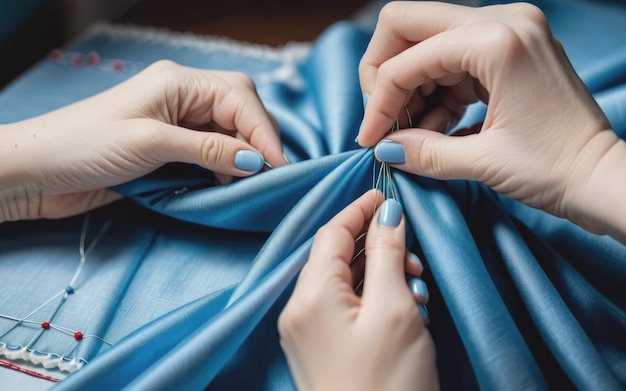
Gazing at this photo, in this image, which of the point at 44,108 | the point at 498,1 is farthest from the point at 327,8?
the point at 44,108

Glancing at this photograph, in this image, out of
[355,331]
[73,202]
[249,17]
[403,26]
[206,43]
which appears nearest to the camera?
[355,331]

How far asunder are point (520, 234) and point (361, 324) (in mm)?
406

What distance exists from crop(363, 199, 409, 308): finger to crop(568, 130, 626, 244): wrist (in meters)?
0.25

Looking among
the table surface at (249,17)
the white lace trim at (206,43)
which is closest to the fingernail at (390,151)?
the white lace trim at (206,43)

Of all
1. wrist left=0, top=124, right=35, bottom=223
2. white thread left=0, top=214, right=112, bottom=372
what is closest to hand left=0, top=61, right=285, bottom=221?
wrist left=0, top=124, right=35, bottom=223

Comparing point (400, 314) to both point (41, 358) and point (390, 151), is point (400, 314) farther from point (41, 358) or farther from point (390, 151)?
point (41, 358)

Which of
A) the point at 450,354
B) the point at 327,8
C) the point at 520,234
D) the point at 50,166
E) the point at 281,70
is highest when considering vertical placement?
the point at 327,8

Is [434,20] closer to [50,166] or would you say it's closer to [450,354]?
[450,354]

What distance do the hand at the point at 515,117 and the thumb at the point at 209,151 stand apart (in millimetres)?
197

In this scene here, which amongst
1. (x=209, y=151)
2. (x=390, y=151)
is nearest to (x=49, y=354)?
(x=209, y=151)

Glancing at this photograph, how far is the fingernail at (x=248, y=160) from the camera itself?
3.11ft

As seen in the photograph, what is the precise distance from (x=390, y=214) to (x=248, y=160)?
0.26 metres

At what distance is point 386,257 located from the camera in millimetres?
752

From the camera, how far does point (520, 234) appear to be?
38.2 inches
